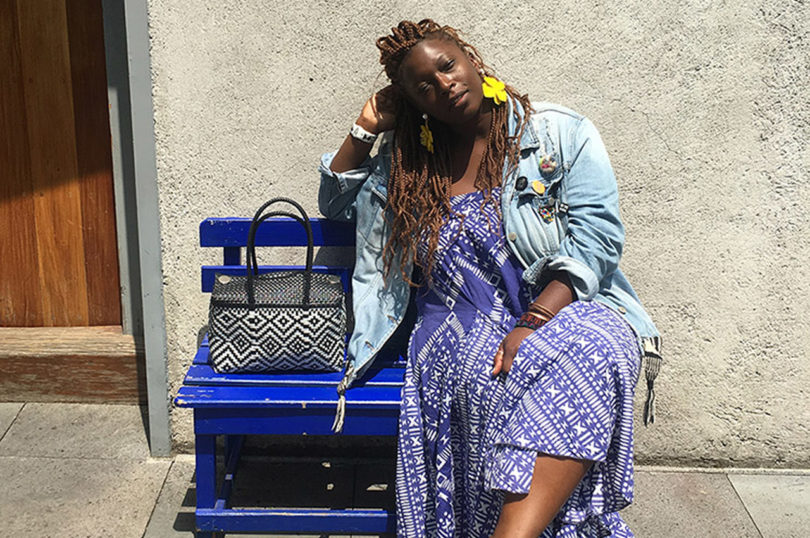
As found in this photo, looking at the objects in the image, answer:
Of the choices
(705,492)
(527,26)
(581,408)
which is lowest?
(705,492)

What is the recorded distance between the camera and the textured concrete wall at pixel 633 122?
9.61 feet

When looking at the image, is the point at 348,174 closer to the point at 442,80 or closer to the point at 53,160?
the point at 442,80

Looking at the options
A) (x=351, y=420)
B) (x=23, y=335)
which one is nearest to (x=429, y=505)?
(x=351, y=420)

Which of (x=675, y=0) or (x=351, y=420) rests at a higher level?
(x=675, y=0)

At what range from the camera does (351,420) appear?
264 centimetres

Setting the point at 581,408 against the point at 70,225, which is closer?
the point at 581,408

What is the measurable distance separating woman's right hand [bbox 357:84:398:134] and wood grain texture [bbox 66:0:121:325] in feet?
4.68

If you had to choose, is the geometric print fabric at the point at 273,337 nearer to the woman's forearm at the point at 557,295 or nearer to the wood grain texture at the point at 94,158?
the woman's forearm at the point at 557,295

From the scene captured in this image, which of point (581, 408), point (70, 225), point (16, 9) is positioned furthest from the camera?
point (70, 225)

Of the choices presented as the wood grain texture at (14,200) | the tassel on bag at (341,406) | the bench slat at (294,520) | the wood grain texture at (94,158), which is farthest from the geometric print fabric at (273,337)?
the wood grain texture at (14,200)

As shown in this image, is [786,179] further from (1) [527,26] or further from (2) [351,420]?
(2) [351,420]

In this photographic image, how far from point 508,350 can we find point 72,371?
221 centimetres

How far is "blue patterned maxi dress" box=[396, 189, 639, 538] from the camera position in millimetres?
2217

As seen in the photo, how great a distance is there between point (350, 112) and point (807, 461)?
7.47 feet
